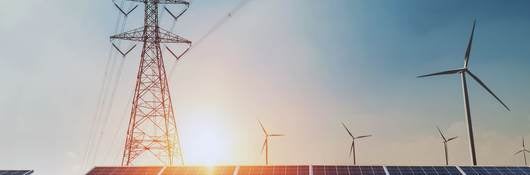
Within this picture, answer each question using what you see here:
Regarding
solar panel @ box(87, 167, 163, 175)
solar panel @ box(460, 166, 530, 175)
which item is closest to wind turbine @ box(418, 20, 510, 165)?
solar panel @ box(460, 166, 530, 175)

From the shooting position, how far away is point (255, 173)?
45.0m

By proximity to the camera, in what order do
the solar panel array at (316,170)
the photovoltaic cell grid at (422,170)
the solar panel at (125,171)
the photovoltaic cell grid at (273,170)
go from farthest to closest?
the solar panel at (125,171), the photovoltaic cell grid at (273,170), the solar panel array at (316,170), the photovoltaic cell grid at (422,170)

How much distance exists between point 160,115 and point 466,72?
39051 millimetres

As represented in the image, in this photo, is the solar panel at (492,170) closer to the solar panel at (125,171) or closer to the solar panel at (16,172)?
the solar panel at (125,171)

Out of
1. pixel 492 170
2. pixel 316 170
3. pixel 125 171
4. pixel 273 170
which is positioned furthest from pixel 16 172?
pixel 492 170

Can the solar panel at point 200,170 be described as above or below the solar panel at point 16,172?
below

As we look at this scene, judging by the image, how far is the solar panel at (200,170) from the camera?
148ft

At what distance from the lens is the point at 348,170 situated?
4484 cm

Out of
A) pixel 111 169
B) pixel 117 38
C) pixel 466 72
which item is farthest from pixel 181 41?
pixel 466 72

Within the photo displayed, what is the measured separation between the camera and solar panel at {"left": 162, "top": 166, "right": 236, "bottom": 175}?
148 feet

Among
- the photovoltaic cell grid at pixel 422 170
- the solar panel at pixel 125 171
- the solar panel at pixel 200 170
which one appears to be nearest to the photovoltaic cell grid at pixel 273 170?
the solar panel at pixel 200 170

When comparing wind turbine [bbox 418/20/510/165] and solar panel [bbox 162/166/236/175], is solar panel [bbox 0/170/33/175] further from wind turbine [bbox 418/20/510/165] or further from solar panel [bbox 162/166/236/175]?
wind turbine [bbox 418/20/510/165]

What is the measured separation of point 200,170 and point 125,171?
7.41m

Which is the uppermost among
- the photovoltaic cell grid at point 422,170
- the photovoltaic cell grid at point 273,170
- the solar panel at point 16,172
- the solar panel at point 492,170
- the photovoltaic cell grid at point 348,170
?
the solar panel at point 16,172
